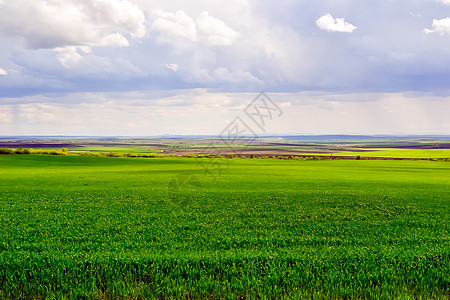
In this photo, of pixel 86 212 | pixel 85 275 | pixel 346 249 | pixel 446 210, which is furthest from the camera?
pixel 446 210

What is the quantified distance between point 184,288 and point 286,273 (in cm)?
281

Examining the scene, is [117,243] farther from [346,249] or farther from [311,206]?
[311,206]

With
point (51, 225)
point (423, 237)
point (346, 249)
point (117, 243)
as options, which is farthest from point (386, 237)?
point (51, 225)

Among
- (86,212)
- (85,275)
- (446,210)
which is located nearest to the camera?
(85,275)

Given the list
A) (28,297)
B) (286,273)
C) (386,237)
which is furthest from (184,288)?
(386,237)

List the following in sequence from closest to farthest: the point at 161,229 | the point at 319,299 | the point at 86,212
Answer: the point at 319,299
the point at 161,229
the point at 86,212

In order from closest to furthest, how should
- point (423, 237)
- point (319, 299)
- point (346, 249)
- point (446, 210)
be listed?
point (319, 299)
point (346, 249)
point (423, 237)
point (446, 210)

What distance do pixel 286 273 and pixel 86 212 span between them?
1298 centimetres

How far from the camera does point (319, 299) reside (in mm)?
7723

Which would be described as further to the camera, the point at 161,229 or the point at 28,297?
the point at 161,229

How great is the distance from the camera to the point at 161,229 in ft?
44.9

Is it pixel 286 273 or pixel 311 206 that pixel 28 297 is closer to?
pixel 286 273

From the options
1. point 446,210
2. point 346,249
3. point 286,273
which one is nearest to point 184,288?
point 286,273

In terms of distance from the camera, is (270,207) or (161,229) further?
(270,207)
